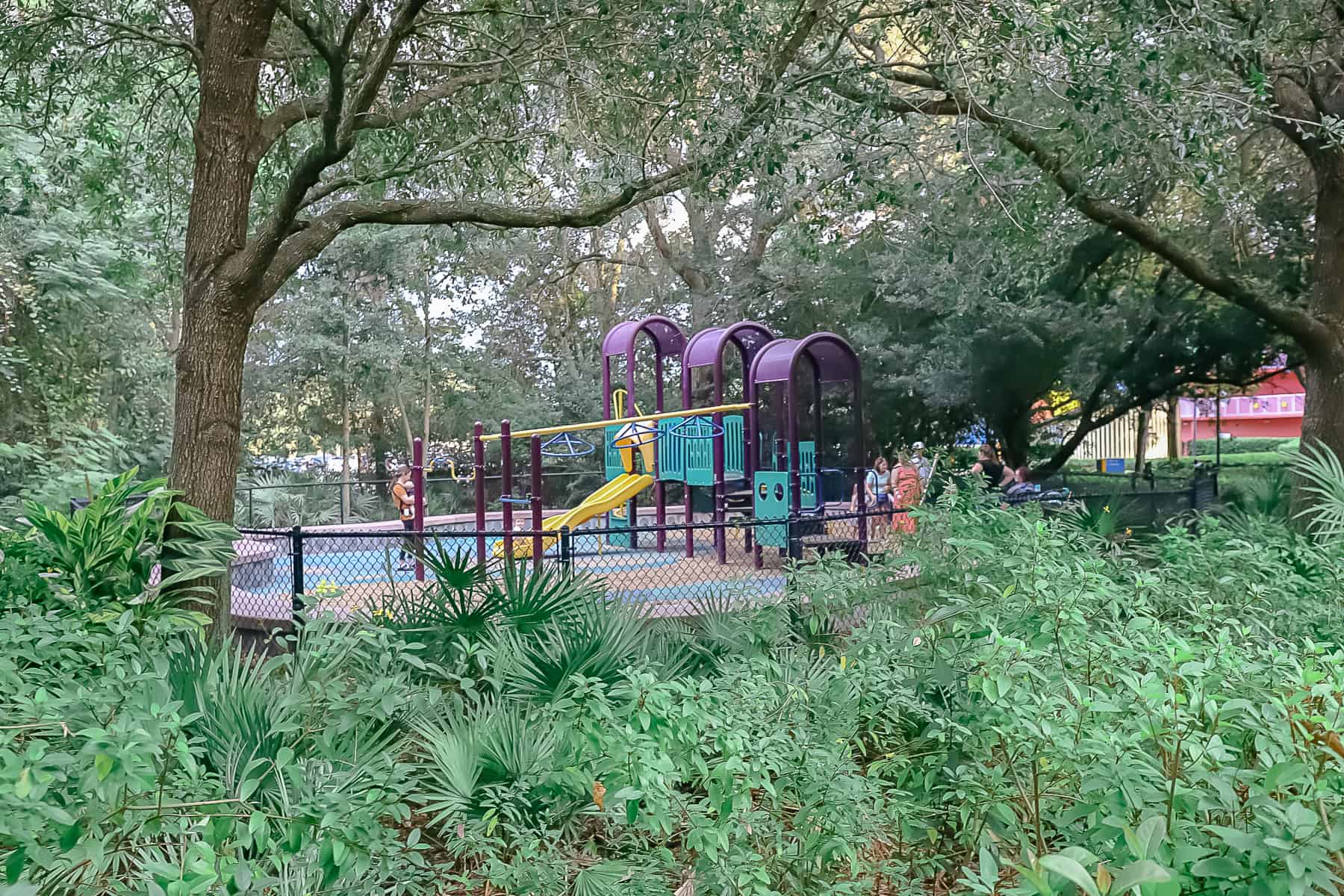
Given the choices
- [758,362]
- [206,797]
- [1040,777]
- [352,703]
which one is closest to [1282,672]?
[1040,777]

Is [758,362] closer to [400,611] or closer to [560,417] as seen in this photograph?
[400,611]

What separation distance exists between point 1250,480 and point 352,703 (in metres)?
13.8

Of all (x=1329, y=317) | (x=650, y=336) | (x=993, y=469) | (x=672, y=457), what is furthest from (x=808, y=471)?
(x=1329, y=317)

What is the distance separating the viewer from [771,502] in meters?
12.2

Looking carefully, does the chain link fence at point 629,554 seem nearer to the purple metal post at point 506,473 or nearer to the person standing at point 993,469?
the purple metal post at point 506,473

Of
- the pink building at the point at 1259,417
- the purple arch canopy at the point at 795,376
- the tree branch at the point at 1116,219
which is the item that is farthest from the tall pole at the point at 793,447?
the pink building at the point at 1259,417

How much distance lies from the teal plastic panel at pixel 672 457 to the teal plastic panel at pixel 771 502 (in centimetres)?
147

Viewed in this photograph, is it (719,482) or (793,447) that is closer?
(793,447)

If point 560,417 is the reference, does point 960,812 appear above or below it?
below

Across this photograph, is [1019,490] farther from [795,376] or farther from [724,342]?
[724,342]

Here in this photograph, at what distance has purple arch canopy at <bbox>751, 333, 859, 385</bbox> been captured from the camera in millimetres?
12945

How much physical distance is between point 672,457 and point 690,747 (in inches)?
416

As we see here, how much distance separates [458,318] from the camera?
2736cm

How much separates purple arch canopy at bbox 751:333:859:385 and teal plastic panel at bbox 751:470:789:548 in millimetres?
1392
